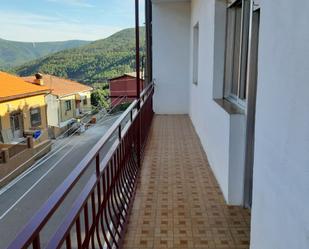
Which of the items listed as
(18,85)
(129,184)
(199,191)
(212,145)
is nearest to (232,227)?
(199,191)

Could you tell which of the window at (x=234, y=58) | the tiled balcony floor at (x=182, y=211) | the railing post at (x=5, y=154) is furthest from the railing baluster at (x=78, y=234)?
the railing post at (x=5, y=154)

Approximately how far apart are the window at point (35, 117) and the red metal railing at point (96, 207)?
136 inches

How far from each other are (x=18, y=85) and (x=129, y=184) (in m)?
3.62

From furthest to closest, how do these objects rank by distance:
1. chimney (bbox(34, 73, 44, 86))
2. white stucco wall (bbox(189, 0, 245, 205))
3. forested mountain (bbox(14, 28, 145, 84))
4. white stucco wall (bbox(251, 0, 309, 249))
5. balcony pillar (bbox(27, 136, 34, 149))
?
chimney (bbox(34, 73, 44, 86)) < forested mountain (bbox(14, 28, 145, 84)) < balcony pillar (bbox(27, 136, 34, 149)) < white stucco wall (bbox(189, 0, 245, 205)) < white stucco wall (bbox(251, 0, 309, 249))

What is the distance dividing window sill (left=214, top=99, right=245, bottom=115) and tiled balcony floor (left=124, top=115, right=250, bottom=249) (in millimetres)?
787

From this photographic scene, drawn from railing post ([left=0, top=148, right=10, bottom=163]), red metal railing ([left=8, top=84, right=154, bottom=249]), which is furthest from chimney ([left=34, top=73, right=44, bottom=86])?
red metal railing ([left=8, top=84, right=154, bottom=249])

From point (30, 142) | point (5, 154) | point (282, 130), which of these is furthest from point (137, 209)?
point (30, 142)

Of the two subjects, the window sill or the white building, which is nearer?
the white building

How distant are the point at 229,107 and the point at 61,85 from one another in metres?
Result: 4.53

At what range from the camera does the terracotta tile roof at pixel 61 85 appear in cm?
572

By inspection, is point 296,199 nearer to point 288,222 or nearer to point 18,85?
point 288,222

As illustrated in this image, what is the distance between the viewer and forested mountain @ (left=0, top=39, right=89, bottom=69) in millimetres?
5415

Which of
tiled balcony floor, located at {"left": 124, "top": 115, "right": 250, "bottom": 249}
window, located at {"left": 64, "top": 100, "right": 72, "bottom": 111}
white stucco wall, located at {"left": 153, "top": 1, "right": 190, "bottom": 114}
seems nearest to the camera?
tiled balcony floor, located at {"left": 124, "top": 115, "right": 250, "bottom": 249}

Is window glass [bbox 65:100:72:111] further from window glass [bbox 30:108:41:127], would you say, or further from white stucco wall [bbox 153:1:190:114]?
white stucco wall [bbox 153:1:190:114]
